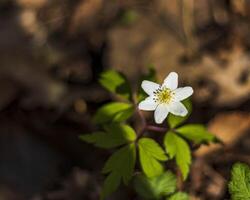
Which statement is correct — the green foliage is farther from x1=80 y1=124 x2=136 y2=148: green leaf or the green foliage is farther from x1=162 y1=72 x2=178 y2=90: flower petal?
x1=162 y1=72 x2=178 y2=90: flower petal

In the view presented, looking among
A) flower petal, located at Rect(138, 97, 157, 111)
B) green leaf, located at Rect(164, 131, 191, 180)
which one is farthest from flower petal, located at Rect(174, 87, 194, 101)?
green leaf, located at Rect(164, 131, 191, 180)

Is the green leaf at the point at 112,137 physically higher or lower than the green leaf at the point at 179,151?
higher

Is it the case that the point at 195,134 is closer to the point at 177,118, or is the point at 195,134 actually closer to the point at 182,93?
the point at 177,118

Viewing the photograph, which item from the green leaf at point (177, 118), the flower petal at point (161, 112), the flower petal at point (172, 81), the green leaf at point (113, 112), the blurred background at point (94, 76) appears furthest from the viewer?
the blurred background at point (94, 76)

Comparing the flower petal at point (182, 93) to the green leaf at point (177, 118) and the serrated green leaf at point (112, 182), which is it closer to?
the green leaf at point (177, 118)

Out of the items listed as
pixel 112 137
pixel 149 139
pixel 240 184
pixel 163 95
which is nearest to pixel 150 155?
pixel 149 139

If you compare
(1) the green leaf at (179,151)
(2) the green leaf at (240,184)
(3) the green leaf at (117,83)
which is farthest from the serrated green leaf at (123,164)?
(2) the green leaf at (240,184)

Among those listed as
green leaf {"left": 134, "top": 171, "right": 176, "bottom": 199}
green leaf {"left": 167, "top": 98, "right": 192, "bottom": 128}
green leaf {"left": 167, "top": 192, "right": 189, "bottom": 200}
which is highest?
green leaf {"left": 167, "top": 98, "right": 192, "bottom": 128}

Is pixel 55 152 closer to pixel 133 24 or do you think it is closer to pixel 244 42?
pixel 133 24
